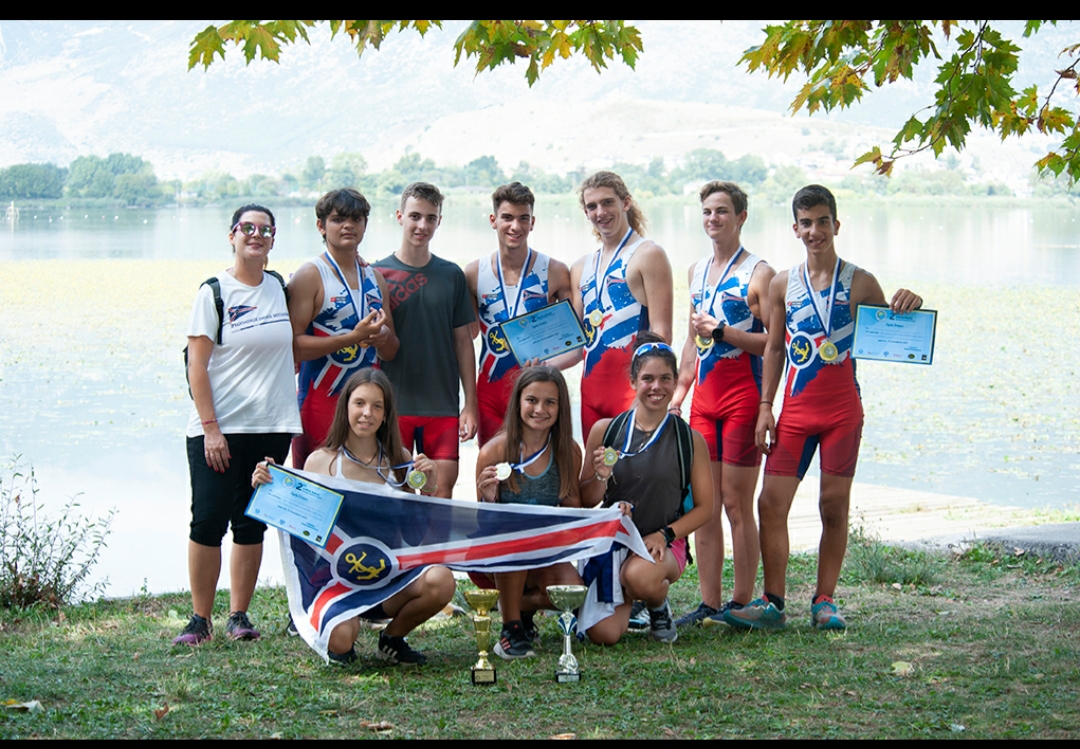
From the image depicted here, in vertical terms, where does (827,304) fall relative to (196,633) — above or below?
above

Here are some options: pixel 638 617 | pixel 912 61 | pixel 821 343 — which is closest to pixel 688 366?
pixel 821 343

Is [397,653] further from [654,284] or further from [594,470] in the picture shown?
[654,284]

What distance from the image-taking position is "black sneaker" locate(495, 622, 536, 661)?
207 inches

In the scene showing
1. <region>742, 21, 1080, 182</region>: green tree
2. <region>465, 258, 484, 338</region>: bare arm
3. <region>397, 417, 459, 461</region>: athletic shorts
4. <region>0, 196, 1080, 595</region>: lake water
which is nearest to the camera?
<region>742, 21, 1080, 182</region>: green tree

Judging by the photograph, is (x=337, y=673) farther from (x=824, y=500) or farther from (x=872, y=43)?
(x=872, y=43)

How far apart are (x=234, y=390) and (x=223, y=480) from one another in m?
0.42

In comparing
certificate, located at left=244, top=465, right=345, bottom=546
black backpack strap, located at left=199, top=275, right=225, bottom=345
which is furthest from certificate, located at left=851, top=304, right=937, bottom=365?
black backpack strap, located at left=199, top=275, right=225, bottom=345

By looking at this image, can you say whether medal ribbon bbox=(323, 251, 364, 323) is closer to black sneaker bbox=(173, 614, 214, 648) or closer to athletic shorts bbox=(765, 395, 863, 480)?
black sneaker bbox=(173, 614, 214, 648)

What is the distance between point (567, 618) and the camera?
4863 mm

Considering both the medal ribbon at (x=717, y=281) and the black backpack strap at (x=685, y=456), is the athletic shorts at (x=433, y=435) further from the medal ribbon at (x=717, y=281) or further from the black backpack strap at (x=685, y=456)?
the medal ribbon at (x=717, y=281)

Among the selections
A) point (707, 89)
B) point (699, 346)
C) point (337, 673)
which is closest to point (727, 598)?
point (699, 346)

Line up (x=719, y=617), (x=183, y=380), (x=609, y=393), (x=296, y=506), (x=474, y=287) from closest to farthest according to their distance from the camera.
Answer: (x=296, y=506) < (x=719, y=617) < (x=609, y=393) < (x=474, y=287) < (x=183, y=380)

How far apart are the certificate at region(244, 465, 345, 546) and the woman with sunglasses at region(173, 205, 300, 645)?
49 cm

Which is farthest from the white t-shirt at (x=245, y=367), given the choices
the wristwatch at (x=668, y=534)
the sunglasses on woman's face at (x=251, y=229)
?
the wristwatch at (x=668, y=534)
